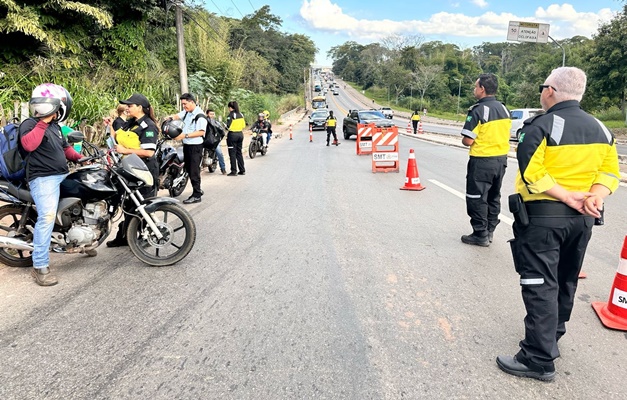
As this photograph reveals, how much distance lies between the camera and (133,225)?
4.39 metres

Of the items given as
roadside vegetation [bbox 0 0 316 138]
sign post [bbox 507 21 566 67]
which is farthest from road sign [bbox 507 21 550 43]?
roadside vegetation [bbox 0 0 316 138]

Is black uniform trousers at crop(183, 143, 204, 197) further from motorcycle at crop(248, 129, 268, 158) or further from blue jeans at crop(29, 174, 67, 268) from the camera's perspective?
motorcycle at crop(248, 129, 268, 158)

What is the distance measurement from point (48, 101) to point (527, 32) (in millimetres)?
33520

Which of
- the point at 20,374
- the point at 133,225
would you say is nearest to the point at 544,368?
the point at 20,374

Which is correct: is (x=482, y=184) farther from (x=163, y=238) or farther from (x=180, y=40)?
(x=180, y=40)

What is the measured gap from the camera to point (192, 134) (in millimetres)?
7102

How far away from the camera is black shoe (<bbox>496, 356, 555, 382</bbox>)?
2596 mm

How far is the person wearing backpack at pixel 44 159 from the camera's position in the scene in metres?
3.63

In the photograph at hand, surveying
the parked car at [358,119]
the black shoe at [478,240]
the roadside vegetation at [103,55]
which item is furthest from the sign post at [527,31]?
the black shoe at [478,240]

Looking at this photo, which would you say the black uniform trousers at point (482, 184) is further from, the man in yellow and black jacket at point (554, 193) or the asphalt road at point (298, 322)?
the man in yellow and black jacket at point (554, 193)

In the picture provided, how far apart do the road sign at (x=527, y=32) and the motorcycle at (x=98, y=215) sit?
3143 cm

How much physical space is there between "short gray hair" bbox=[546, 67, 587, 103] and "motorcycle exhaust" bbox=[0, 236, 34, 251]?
4.62 metres

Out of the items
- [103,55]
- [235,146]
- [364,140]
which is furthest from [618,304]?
[103,55]

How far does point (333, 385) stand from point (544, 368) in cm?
132
